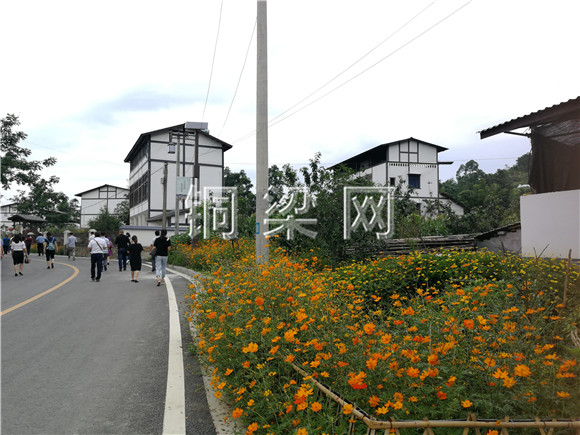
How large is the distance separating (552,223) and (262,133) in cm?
614

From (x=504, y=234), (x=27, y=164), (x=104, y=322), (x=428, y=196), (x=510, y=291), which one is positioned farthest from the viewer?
(x=428, y=196)

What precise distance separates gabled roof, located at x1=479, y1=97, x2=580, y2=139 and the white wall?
155cm

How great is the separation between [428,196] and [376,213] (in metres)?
25.4

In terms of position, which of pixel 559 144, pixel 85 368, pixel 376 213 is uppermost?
pixel 559 144

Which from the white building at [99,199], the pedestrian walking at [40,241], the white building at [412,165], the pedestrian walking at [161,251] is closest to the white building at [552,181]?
the pedestrian walking at [161,251]

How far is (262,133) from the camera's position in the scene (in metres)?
8.44

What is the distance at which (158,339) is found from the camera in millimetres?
5773

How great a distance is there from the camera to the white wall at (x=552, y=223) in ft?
26.1

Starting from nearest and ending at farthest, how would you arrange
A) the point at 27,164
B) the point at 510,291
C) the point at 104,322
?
the point at 510,291 < the point at 104,322 < the point at 27,164

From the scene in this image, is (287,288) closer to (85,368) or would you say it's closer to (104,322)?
(85,368)

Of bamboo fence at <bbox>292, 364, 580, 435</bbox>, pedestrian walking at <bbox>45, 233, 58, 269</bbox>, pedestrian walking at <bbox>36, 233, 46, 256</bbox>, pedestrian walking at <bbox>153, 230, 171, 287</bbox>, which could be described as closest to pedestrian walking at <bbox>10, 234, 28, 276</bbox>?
pedestrian walking at <bbox>45, 233, 58, 269</bbox>

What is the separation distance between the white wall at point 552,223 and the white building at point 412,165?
78.1 ft

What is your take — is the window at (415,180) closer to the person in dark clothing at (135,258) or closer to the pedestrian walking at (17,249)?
the person in dark clothing at (135,258)

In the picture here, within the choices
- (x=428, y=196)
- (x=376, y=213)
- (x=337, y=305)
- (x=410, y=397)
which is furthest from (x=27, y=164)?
(x=428, y=196)
